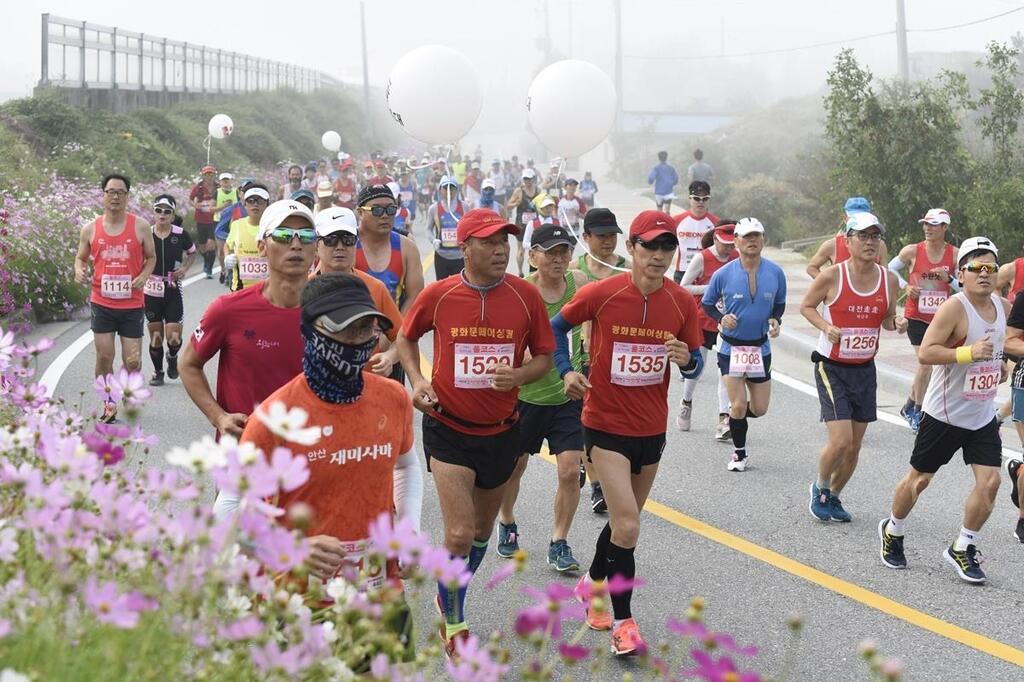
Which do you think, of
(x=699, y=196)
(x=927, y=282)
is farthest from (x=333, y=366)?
(x=699, y=196)

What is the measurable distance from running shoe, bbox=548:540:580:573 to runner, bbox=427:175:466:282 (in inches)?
330

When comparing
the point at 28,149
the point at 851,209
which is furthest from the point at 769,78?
the point at 851,209

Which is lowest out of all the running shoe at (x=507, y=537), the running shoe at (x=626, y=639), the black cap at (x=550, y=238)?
the running shoe at (x=626, y=639)

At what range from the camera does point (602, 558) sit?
21.9ft

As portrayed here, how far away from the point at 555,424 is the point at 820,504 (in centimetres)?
200

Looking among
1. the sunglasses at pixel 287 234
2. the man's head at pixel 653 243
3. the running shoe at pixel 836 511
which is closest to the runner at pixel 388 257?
the man's head at pixel 653 243

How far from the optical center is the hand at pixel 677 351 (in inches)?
258

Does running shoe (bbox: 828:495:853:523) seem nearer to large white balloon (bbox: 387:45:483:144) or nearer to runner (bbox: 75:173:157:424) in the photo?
runner (bbox: 75:173:157:424)

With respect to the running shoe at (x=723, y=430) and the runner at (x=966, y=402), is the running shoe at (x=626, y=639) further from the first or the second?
the running shoe at (x=723, y=430)

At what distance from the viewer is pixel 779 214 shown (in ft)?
120

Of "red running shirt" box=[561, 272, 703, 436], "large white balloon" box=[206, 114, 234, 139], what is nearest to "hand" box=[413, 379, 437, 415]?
"red running shirt" box=[561, 272, 703, 436]

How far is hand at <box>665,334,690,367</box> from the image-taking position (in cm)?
655

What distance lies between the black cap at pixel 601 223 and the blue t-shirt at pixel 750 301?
8.58 feet

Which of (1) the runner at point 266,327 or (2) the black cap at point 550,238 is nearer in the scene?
(1) the runner at point 266,327
